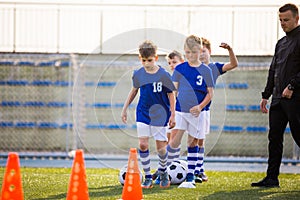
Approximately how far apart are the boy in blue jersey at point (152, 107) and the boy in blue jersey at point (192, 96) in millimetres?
150

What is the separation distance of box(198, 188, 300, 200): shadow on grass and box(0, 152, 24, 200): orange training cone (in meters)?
2.14

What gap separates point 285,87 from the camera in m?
8.14

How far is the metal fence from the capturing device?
16.1 meters

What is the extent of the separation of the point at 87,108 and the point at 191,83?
8566mm

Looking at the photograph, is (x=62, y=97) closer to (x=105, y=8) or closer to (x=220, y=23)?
(x=105, y=8)

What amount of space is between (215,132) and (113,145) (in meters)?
2.37

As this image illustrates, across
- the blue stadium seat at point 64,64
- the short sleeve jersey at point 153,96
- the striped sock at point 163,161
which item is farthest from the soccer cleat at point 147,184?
the blue stadium seat at point 64,64

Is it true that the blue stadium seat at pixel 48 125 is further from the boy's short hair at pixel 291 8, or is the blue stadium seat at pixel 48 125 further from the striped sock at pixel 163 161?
the boy's short hair at pixel 291 8

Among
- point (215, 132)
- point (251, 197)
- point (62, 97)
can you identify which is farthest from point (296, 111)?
point (62, 97)

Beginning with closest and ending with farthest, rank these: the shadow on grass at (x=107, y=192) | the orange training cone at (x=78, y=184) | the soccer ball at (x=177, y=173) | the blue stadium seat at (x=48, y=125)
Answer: the orange training cone at (x=78, y=184) → the shadow on grass at (x=107, y=192) → the soccer ball at (x=177, y=173) → the blue stadium seat at (x=48, y=125)

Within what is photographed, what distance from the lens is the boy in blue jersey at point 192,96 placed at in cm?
827

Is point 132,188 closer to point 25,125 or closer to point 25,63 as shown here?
point 25,125

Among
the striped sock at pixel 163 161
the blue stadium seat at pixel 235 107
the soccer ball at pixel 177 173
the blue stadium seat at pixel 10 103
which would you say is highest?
the blue stadium seat at pixel 10 103

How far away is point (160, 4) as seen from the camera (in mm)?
15984
